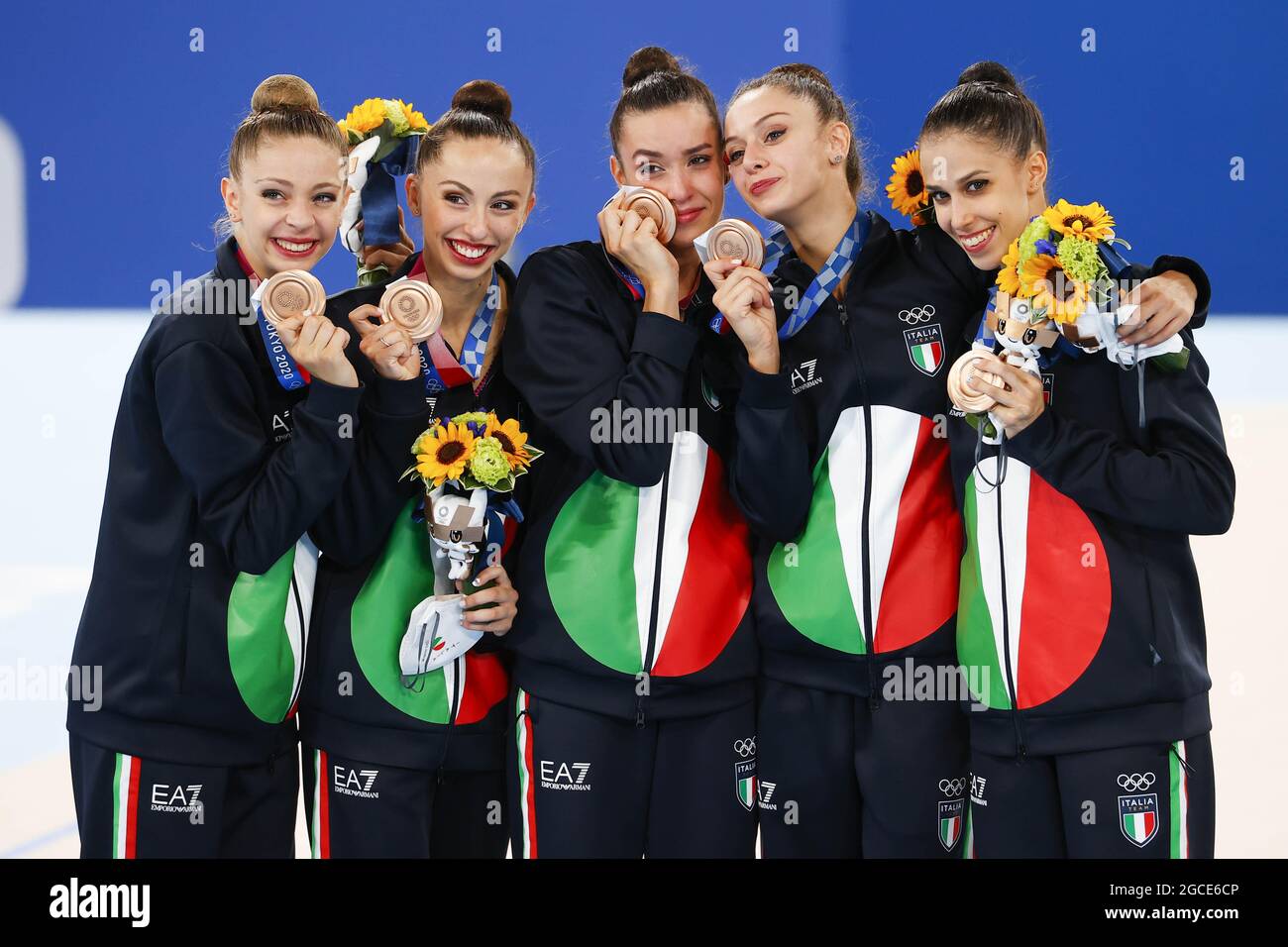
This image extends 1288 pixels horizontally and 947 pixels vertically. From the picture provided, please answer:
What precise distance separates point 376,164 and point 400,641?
1.22 metres

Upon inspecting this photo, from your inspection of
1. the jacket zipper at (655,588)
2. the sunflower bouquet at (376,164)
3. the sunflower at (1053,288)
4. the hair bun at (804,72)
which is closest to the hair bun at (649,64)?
the hair bun at (804,72)

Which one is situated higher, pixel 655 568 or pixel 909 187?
pixel 909 187

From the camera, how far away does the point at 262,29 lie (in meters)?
7.38

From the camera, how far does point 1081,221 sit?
278cm

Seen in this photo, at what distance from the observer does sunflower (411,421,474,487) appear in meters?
2.92

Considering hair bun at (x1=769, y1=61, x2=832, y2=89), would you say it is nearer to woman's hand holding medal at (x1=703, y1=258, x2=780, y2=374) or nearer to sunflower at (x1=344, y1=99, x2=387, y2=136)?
woman's hand holding medal at (x1=703, y1=258, x2=780, y2=374)

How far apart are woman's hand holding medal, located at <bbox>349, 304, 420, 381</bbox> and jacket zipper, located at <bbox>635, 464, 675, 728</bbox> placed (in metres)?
0.59

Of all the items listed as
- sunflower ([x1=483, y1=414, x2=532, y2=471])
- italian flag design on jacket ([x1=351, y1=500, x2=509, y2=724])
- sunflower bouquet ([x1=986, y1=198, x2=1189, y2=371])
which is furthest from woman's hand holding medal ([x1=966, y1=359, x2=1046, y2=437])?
italian flag design on jacket ([x1=351, y1=500, x2=509, y2=724])

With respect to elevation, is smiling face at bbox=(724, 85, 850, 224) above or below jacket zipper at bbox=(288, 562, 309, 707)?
above

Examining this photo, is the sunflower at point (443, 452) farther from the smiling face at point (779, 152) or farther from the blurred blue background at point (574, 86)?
the blurred blue background at point (574, 86)

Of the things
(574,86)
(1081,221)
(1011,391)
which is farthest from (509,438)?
(574,86)

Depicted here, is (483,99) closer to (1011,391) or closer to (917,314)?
(917,314)
